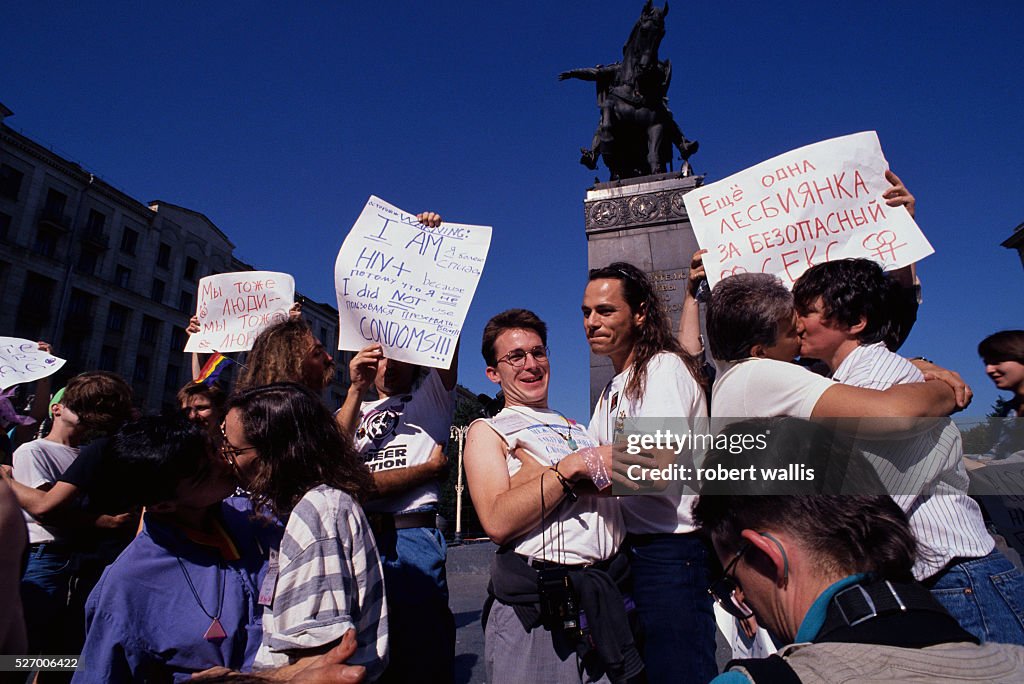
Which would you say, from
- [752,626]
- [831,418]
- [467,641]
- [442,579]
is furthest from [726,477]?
[467,641]

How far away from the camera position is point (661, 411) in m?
1.86

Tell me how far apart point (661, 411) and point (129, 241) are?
47.0 meters

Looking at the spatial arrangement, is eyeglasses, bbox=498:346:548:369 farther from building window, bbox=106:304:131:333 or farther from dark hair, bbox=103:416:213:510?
building window, bbox=106:304:131:333

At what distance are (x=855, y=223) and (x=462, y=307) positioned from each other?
1765 mm

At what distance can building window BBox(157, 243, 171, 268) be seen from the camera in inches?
1655

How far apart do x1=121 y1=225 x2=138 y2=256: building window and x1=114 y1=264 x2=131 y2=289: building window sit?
1174 millimetres

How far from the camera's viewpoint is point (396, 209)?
3.30m

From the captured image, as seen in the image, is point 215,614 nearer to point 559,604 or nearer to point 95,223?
point 559,604

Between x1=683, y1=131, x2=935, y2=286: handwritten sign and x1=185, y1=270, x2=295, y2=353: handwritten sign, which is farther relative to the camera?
x1=185, y1=270, x2=295, y2=353: handwritten sign

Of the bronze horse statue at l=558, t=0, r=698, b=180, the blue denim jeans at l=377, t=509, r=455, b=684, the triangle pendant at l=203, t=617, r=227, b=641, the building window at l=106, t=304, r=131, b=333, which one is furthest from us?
the building window at l=106, t=304, r=131, b=333

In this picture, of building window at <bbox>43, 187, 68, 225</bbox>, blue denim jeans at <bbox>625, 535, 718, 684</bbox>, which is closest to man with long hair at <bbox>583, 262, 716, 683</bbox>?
blue denim jeans at <bbox>625, 535, 718, 684</bbox>

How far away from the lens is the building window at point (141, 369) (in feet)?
126

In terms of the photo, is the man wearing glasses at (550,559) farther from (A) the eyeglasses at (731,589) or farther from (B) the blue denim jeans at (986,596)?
(B) the blue denim jeans at (986,596)

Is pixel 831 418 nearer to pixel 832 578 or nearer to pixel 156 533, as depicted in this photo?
pixel 832 578
